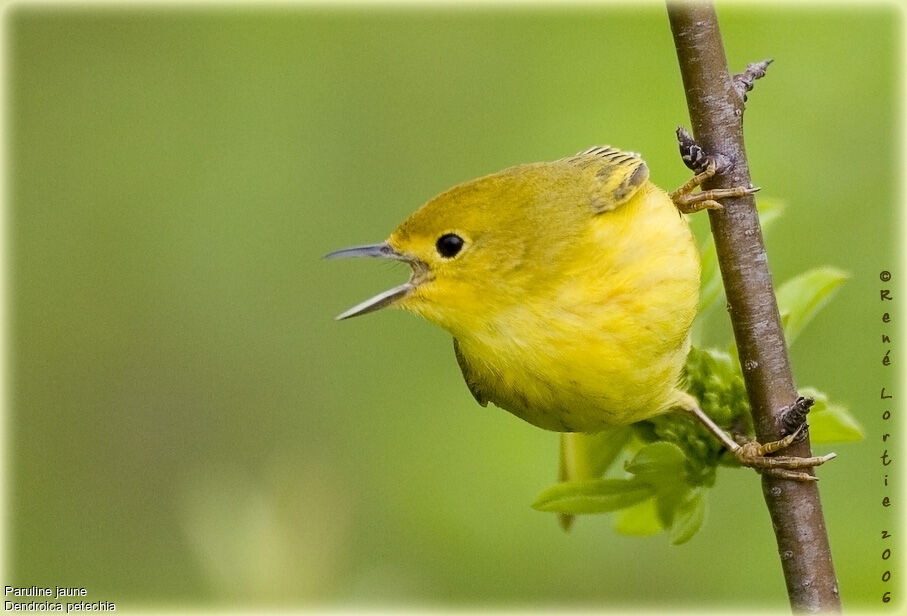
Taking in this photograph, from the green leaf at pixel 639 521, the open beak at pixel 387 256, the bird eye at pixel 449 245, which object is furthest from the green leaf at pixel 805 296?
the open beak at pixel 387 256

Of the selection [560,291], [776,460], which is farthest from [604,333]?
[776,460]

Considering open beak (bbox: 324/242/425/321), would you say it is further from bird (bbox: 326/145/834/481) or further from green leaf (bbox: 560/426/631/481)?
green leaf (bbox: 560/426/631/481)

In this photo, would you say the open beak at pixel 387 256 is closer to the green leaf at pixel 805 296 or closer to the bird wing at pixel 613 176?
the bird wing at pixel 613 176

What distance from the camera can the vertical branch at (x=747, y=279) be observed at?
244 centimetres

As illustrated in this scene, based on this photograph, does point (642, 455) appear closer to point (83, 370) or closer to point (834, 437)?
point (834, 437)

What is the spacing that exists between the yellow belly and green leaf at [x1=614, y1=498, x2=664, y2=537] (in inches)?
10.6

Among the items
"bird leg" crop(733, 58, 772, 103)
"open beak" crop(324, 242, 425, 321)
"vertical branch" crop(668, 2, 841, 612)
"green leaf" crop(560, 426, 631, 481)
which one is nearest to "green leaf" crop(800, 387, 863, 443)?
"vertical branch" crop(668, 2, 841, 612)

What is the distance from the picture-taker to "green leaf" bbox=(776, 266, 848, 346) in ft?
9.36

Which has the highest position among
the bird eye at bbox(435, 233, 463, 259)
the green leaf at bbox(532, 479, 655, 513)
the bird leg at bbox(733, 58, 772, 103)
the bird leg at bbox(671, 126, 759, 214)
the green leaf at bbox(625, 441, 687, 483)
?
the bird leg at bbox(733, 58, 772, 103)

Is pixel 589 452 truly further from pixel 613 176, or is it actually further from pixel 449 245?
pixel 613 176

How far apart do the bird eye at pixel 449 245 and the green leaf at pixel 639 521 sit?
90cm

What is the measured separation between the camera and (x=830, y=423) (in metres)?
2.75

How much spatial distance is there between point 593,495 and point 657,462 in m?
0.18

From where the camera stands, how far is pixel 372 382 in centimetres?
496
